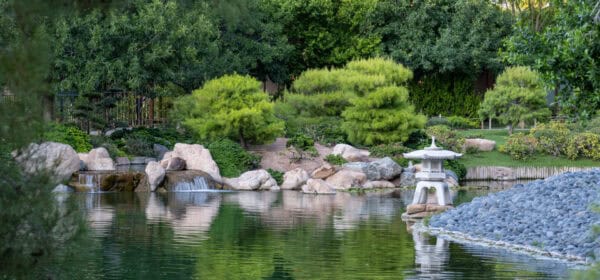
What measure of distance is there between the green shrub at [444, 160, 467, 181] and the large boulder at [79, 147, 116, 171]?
1019 cm

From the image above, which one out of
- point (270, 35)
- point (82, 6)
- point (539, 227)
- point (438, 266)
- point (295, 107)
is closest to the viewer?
point (82, 6)

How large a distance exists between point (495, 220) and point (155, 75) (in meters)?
17.8

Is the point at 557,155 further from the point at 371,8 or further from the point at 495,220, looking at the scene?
the point at 495,220

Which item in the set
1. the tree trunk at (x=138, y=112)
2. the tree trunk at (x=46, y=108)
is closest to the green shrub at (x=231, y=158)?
the tree trunk at (x=46, y=108)

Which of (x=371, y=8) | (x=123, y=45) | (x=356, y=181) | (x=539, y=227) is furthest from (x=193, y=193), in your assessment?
(x=371, y=8)

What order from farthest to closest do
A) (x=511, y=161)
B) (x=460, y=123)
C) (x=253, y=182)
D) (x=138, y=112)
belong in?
(x=460, y=123) → (x=138, y=112) → (x=511, y=161) → (x=253, y=182)

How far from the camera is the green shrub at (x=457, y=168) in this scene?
104ft

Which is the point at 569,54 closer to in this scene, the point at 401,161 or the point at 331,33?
the point at 401,161

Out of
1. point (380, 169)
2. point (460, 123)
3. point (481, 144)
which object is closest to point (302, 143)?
point (380, 169)

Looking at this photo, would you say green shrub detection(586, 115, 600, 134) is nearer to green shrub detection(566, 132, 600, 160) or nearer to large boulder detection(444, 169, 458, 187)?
green shrub detection(566, 132, 600, 160)

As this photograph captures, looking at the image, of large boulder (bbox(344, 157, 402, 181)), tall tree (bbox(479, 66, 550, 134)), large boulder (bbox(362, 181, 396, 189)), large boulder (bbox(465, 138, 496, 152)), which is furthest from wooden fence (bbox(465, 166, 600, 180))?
tall tree (bbox(479, 66, 550, 134))

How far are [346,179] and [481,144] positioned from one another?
691cm

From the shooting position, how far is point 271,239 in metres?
17.5

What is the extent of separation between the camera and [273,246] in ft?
54.5
